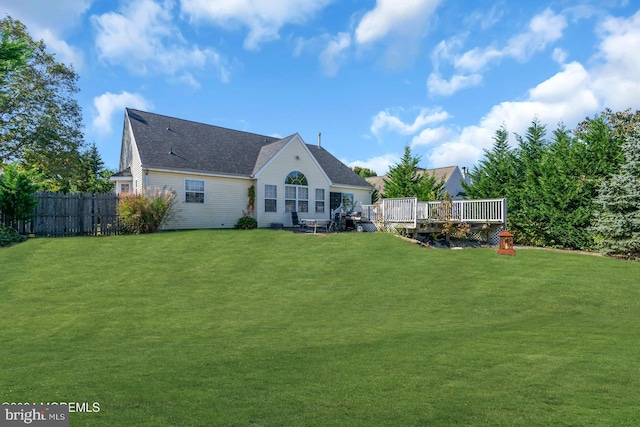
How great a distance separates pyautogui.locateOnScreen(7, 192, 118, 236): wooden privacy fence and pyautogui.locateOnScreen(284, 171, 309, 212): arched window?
30.8 feet

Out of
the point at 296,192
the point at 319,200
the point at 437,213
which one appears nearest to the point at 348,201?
the point at 319,200

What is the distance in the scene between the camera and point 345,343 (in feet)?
19.3

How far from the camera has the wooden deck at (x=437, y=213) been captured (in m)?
17.9

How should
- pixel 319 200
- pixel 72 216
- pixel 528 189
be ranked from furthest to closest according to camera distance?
1. pixel 319 200
2. pixel 528 189
3. pixel 72 216

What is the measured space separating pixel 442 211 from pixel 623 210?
23.4ft

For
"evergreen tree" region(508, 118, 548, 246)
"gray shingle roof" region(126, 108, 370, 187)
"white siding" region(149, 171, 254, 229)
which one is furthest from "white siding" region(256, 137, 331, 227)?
"evergreen tree" region(508, 118, 548, 246)

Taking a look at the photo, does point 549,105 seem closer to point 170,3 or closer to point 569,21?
point 569,21

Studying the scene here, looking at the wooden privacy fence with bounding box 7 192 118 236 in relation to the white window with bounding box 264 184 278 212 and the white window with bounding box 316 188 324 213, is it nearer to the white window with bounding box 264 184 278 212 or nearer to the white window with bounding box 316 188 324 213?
the white window with bounding box 264 184 278 212

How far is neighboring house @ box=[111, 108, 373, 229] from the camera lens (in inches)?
763

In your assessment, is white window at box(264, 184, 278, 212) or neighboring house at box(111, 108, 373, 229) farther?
white window at box(264, 184, 278, 212)

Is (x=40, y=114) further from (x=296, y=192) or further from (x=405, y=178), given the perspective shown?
(x=405, y=178)

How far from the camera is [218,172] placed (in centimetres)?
2052

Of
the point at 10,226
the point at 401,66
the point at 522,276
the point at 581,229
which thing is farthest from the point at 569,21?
the point at 10,226

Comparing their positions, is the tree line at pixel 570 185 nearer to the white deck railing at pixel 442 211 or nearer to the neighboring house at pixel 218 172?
the white deck railing at pixel 442 211
